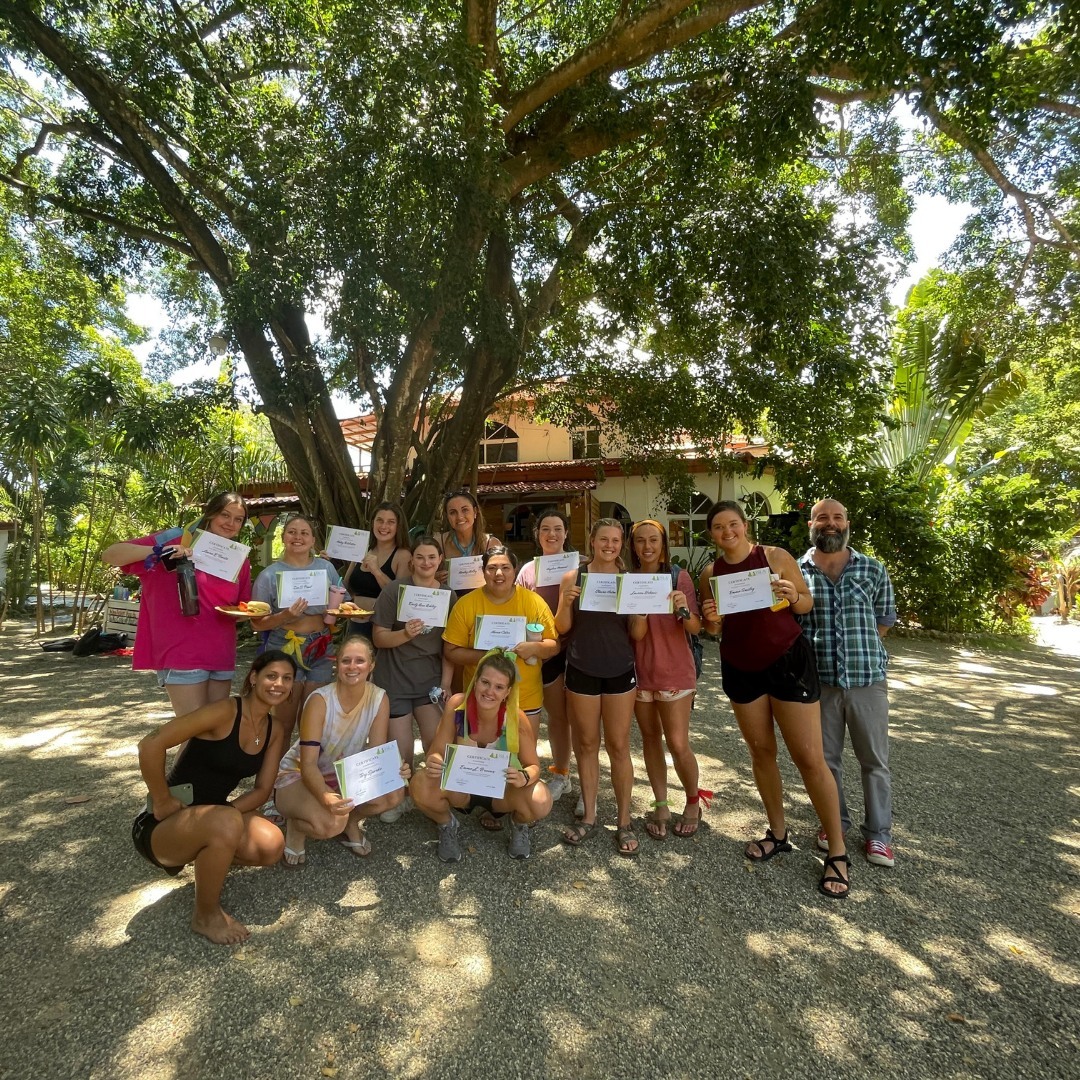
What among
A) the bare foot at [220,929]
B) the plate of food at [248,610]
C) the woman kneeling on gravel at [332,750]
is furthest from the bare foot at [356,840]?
the plate of food at [248,610]

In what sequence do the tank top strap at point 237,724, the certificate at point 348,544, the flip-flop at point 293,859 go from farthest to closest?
the certificate at point 348,544 → the flip-flop at point 293,859 → the tank top strap at point 237,724

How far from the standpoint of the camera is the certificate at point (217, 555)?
369 cm

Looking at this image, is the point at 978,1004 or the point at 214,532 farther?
the point at 214,532

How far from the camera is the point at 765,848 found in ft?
12.0

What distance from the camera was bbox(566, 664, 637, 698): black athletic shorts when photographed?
Result: 12.1 feet

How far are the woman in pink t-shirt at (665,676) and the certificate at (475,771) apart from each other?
0.82 meters

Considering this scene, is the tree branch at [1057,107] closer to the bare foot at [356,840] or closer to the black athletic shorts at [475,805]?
the black athletic shorts at [475,805]

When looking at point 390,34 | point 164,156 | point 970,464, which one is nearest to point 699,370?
point 390,34

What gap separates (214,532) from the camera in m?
3.84

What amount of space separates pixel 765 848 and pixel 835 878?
419 millimetres

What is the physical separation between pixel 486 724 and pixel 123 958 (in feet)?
5.88

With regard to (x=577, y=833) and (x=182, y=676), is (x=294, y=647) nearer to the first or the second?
(x=182, y=676)

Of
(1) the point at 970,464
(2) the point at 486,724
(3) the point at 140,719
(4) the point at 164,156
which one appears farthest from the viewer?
(1) the point at 970,464

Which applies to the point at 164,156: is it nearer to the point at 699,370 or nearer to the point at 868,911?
the point at 699,370
